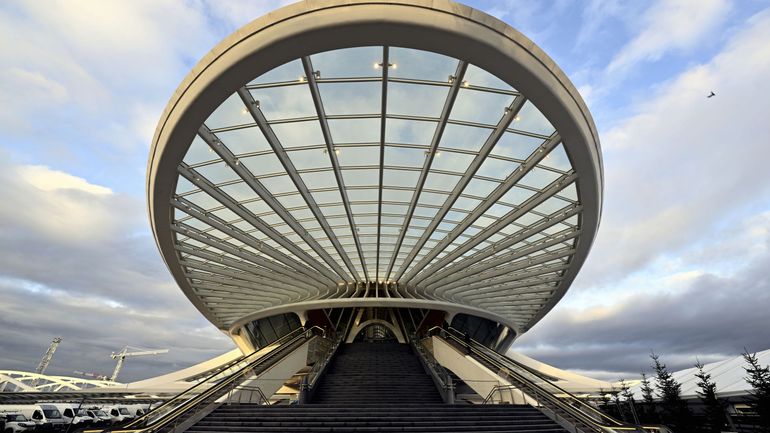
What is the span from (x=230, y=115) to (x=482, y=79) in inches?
316

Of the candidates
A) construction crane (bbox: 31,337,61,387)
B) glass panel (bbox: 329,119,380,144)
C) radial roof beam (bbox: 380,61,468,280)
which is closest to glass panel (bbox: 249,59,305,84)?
glass panel (bbox: 329,119,380,144)

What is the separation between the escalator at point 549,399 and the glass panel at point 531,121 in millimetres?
9323

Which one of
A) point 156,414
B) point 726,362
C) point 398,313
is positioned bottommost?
point 156,414

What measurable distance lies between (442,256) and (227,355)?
44369 millimetres

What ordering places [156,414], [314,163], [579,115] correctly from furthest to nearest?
[314,163]
[579,115]
[156,414]

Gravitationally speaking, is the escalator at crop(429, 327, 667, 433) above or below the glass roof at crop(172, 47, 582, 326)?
below

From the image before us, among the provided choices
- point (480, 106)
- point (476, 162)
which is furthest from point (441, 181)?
point (480, 106)

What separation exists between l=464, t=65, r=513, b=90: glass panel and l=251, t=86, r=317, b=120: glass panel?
189 inches

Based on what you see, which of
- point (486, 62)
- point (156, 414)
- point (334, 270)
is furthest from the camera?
point (334, 270)

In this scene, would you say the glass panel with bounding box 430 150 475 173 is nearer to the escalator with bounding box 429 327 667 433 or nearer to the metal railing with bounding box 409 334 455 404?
the escalator with bounding box 429 327 667 433

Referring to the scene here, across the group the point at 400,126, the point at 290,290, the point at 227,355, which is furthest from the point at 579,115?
the point at 227,355

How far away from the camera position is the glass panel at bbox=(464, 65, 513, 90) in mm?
10641

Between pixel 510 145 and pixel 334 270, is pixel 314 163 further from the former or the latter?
pixel 334 270

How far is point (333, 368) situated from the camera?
2283 cm
